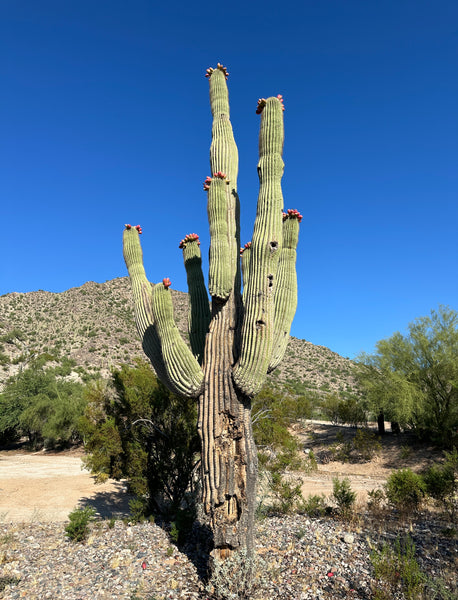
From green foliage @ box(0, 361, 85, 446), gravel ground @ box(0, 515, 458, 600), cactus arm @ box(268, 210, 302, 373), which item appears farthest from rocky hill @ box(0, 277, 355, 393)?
cactus arm @ box(268, 210, 302, 373)

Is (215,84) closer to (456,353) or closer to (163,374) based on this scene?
(163,374)

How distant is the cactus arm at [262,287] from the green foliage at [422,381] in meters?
12.2

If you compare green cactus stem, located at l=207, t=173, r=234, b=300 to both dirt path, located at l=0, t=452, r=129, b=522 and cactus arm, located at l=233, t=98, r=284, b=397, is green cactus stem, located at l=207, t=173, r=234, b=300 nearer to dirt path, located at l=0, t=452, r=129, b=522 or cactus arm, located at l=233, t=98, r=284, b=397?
cactus arm, located at l=233, t=98, r=284, b=397

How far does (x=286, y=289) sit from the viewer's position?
585 cm

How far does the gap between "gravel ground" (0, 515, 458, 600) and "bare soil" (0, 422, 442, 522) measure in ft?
8.58

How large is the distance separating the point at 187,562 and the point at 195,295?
4017 millimetres

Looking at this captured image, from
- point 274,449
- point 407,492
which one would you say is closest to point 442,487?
point 407,492

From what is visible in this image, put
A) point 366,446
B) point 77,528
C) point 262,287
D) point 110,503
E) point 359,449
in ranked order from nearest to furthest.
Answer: point 262,287 < point 77,528 < point 110,503 < point 366,446 < point 359,449

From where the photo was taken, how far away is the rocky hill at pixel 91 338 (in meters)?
34.4

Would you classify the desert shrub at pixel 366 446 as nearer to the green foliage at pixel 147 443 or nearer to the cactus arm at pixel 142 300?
the green foliage at pixel 147 443

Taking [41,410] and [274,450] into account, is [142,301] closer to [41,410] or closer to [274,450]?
[274,450]

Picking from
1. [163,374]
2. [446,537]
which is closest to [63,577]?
[163,374]

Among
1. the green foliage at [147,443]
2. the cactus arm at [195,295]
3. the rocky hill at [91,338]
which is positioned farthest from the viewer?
the rocky hill at [91,338]

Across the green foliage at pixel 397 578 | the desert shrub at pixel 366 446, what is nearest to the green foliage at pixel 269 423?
the green foliage at pixel 397 578
